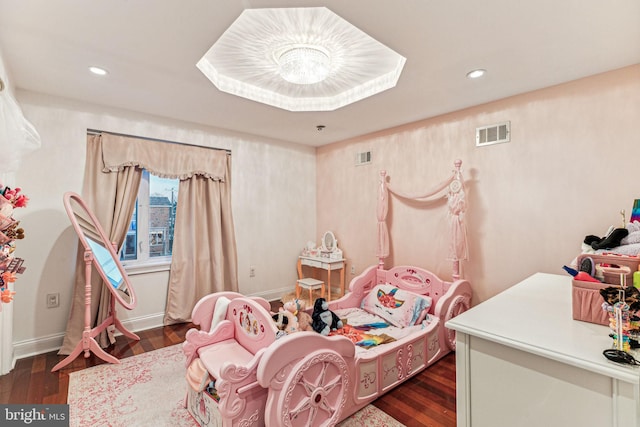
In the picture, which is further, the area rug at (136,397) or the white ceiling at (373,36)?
the area rug at (136,397)

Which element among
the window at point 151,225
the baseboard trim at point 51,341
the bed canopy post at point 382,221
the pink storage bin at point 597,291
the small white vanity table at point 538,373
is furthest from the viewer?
the bed canopy post at point 382,221

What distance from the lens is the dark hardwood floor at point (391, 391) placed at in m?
1.90

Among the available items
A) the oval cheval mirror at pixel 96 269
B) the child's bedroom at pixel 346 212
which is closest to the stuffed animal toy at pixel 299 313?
the child's bedroom at pixel 346 212

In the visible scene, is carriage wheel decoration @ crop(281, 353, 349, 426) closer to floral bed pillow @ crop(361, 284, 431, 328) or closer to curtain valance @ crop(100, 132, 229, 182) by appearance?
floral bed pillow @ crop(361, 284, 431, 328)

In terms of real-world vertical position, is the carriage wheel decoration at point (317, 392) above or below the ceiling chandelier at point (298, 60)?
below

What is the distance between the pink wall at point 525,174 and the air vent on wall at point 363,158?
0.39 ft

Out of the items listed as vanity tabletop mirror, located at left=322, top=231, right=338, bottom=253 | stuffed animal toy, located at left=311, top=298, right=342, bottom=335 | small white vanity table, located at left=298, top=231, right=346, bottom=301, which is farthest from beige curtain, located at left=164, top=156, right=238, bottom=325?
stuffed animal toy, located at left=311, top=298, right=342, bottom=335

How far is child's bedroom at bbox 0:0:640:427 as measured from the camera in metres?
1.21

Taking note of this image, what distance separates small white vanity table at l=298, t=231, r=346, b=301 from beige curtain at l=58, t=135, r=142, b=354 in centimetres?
231

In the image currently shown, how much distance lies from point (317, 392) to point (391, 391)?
2.69ft

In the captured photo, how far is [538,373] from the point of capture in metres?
0.99

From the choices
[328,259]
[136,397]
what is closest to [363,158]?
[328,259]

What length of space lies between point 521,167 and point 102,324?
4.18 meters

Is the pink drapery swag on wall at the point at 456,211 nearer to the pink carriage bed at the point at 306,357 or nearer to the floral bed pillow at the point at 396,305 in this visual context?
the pink carriage bed at the point at 306,357
